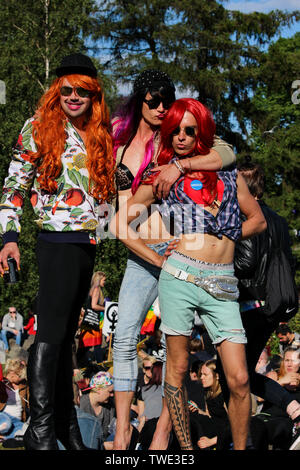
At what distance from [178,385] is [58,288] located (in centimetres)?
91

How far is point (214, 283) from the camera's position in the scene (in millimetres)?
3680

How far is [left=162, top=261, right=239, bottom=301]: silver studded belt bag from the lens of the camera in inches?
145

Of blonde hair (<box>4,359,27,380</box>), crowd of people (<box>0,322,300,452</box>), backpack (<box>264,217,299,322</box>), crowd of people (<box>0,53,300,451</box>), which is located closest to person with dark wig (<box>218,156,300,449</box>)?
backpack (<box>264,217,299,322</box>)

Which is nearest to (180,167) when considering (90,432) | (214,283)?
(214,283)

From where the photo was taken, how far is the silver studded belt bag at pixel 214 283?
12.1 ft

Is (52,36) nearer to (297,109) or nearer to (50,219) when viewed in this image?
(297,109)

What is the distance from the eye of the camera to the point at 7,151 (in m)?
19.3

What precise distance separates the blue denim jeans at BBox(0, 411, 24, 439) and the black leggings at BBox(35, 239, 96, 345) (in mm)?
2586

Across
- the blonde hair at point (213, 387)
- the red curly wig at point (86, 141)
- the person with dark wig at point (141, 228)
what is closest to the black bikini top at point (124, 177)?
the person with dark wig at point (141, 228)

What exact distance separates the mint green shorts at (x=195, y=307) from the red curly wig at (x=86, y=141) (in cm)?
64

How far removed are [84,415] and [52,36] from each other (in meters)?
18.1

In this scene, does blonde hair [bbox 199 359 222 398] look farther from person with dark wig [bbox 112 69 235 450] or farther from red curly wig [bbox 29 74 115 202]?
red curly wig [bbox 29 74 115 202]

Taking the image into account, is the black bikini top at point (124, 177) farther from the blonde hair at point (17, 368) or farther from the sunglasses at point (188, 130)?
the blonde hair at point (17, 368)

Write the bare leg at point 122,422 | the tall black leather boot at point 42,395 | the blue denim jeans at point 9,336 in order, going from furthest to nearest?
the blue denim jeans at point 9,336 → the bare leg at point 122,422 → the tall black leather boot at point 42,395
